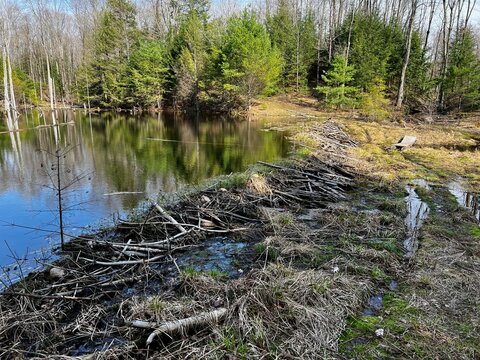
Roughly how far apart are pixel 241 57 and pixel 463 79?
20029mm

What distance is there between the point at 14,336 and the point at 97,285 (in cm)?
135

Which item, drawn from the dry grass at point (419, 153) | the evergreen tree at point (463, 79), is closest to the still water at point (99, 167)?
the dry grass at point (419, 153)

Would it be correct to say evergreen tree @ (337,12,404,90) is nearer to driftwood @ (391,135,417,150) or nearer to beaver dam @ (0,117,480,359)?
driftwood @ (391,135,417,150)

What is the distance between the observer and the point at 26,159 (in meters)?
16.1

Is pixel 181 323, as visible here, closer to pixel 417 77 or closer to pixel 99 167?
pixel 99 167

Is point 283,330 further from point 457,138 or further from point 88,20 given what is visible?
point 88,20

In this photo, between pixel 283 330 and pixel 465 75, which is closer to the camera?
pixel 283 330

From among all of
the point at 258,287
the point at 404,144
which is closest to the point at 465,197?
the point at 404,144

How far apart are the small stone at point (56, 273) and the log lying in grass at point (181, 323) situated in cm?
235

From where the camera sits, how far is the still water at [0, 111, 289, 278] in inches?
367

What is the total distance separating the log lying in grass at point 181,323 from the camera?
13.0 ft

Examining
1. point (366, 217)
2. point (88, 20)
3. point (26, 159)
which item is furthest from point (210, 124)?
point (88, 20)

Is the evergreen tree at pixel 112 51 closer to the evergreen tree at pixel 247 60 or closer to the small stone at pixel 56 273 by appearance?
the evergreen tree at pixel 247 60

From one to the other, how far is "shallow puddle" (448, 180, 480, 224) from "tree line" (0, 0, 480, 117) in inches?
746
